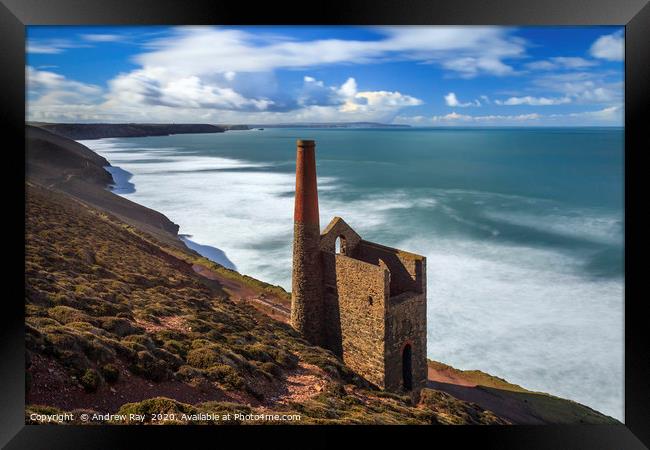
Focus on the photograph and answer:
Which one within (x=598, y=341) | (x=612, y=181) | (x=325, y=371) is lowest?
(x=598, y=341)

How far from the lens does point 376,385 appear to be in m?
12.1

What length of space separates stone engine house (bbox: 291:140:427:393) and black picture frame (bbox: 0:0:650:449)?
3734mm

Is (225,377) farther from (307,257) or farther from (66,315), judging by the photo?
(307,257)

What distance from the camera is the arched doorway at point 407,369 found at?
12719 mm

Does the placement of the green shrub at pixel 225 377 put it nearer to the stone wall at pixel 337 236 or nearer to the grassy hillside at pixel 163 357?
the grassy hillside at pixel 163 357

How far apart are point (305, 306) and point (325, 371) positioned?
2.20 metres

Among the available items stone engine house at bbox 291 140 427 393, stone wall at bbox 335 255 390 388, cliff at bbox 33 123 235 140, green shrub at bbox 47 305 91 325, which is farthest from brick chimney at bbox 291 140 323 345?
cliff at bbox 33 123 235 140

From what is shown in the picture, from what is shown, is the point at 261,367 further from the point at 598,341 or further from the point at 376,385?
the point at 598,341

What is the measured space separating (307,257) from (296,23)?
20.8 feet

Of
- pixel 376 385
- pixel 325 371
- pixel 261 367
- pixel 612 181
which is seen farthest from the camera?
pixel 612 181

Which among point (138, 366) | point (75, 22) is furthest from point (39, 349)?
point (75, 22)

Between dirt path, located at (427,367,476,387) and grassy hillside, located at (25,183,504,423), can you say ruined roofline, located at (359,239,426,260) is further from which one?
dirt path, located at (427,367,476,387)

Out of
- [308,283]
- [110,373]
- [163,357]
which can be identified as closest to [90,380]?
[110,373]

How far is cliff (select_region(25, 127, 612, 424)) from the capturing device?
8172 millimetres
